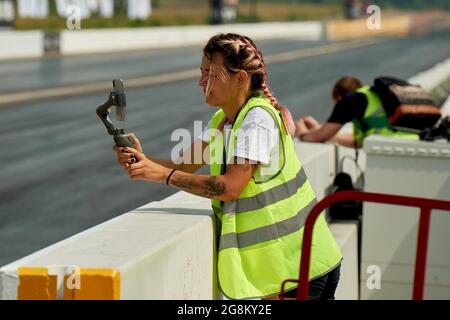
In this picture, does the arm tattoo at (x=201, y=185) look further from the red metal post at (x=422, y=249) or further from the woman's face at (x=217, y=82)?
the red metal post at (x=422, y=249)

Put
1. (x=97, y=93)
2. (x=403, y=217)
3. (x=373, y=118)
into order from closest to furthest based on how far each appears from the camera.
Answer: (x=403, y=217) < (x=373, y=118) < (x=97, y=93)

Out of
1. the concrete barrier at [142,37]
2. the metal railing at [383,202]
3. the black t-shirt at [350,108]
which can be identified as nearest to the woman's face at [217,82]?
the metal railing at [383,202]

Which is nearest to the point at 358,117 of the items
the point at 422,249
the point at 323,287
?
the point at 323,287

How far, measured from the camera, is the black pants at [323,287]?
219 inches

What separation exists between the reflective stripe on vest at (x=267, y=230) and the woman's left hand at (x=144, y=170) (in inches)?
14.0

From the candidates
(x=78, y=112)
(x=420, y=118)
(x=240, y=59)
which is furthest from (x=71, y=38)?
(x=240, y=59)

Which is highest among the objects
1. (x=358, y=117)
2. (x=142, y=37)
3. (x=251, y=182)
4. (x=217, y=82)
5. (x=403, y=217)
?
(x=217, y=82)

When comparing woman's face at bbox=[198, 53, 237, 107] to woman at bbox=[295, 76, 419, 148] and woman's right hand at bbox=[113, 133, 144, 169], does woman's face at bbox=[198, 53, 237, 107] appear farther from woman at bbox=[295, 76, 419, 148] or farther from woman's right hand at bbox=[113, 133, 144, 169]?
woman at bbox=[295, 76, 419, 148]

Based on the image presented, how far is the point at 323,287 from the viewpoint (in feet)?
18.5

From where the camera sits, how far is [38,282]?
4.45 metres

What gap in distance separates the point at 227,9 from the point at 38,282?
75506mm

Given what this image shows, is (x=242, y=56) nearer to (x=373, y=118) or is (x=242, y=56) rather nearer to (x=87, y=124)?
(x=373, y=118)

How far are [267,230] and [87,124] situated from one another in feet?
63.3

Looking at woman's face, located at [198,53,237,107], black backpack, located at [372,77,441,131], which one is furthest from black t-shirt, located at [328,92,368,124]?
woman's face, located at [198,53,237,107]
